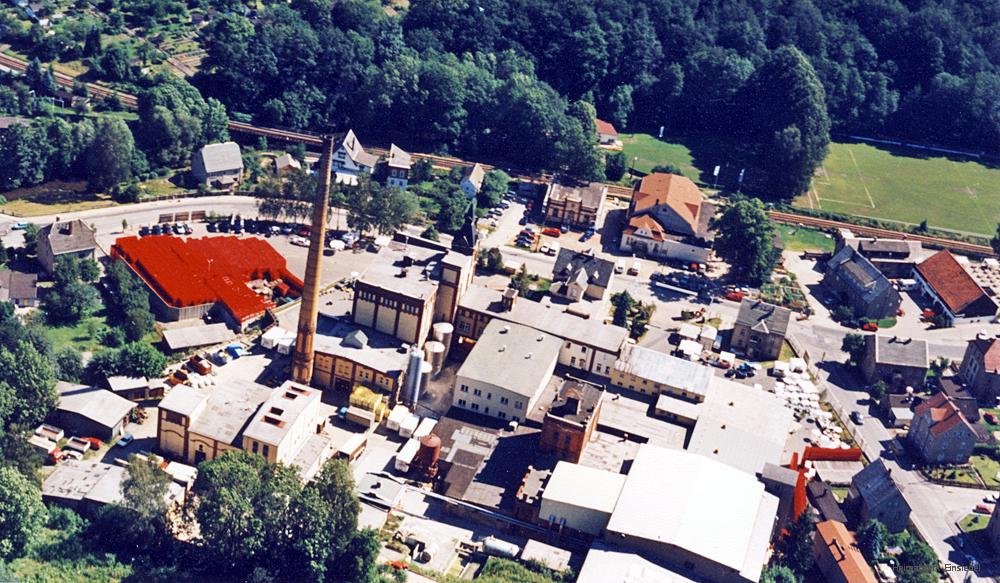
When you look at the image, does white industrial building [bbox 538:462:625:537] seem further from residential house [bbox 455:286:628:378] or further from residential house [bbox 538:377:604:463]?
residential house [bbox 455:286:628:378]

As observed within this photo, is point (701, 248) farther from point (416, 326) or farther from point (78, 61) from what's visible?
point (78, 61)

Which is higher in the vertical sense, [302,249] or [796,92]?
[796,92]

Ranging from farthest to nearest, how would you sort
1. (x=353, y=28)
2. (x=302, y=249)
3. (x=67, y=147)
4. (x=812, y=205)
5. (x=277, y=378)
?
(x=353, y=28) → (x=812, y=205) → (x=67, y=147) → (x=302, y=249) → (x=277, y=378)

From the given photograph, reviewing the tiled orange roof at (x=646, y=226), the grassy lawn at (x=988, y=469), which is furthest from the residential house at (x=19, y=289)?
the grassy lawn at (x=988, y=469)

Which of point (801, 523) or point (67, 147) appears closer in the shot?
point (801, 523)

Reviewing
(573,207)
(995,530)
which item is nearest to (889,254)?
(573,207)

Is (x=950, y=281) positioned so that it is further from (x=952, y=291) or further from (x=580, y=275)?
(x=580, y=275)

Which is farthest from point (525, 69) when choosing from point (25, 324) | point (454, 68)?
point (25, 324)
